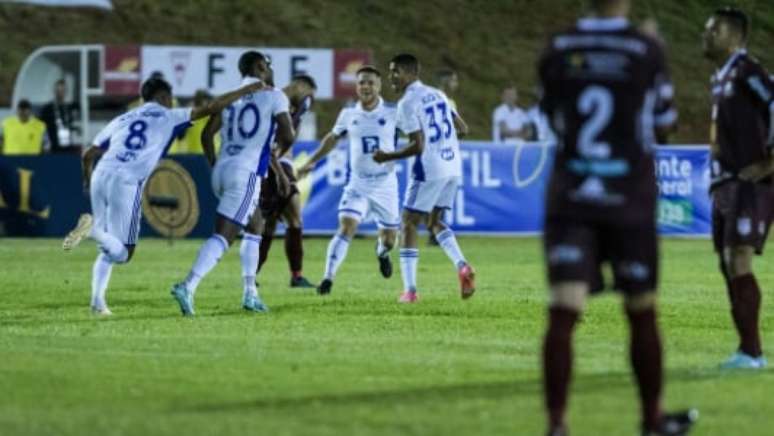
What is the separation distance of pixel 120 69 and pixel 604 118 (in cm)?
2705

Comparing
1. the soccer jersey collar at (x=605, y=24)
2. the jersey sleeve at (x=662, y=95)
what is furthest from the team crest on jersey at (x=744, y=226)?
the soccer jersey collar at (x=605, y=24)

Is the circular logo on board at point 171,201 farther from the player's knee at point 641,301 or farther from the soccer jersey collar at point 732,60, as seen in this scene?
the player's knee at point 641,301

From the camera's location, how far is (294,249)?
22.3 metres

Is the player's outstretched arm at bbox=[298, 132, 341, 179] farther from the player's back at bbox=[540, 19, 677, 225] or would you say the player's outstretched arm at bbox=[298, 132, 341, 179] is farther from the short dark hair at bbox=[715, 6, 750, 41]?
the player's back at bbox=[540, 19, 677, 225]

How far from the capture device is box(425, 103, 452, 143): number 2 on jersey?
1997cm

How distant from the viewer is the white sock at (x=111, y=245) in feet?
59.0

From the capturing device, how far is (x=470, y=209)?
108ft

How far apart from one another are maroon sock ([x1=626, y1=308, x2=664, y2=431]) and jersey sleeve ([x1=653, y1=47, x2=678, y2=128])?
0.93 m

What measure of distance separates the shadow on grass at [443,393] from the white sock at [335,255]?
8126mm

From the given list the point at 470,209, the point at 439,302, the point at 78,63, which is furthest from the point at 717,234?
the point at 78,63

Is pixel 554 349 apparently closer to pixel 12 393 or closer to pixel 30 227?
pixel 12 393

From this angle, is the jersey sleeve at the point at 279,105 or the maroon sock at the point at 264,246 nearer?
the jersey sleeve at the point at 279,105

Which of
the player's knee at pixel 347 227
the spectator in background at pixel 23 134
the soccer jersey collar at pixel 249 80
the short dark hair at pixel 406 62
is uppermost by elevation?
the spectator in background at pixel 23 134

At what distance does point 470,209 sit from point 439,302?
1324 cm
